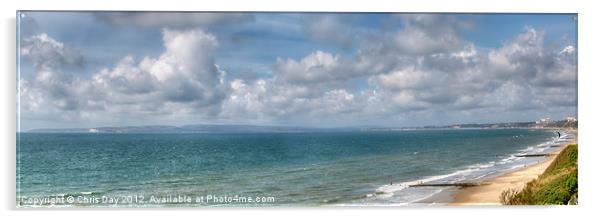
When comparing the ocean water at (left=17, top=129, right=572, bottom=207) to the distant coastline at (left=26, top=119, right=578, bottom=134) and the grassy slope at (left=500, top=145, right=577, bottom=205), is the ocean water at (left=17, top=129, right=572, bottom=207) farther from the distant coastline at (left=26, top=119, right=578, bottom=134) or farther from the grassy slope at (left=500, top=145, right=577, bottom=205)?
the grassy slope at (left=500, top=145, right=577, bottom=205)

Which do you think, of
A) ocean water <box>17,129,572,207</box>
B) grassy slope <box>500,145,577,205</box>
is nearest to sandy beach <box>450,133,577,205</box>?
grassy slope <box>500,145,577,205</box>

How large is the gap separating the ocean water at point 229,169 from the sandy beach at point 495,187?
38 centimetres

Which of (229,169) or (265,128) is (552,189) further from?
(229,169)

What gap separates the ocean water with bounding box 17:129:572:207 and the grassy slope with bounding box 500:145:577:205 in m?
0.44

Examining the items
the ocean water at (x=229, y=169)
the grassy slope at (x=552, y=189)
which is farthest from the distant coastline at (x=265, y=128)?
the grassy slope at (x=552, y=189)

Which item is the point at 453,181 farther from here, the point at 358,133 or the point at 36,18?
the point at 36,18

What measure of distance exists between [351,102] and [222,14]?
7.41 ft

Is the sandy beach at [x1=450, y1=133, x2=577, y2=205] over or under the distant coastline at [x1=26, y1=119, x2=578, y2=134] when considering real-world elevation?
under

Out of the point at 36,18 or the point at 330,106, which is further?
the point at 330,106

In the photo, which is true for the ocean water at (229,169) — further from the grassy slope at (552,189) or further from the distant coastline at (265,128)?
the grassy slope at (552,189)

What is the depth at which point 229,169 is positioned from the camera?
→ 32.7 feet

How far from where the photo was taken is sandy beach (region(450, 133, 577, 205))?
27.9 feet
